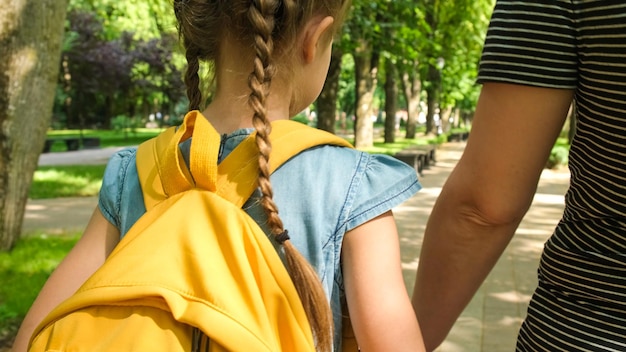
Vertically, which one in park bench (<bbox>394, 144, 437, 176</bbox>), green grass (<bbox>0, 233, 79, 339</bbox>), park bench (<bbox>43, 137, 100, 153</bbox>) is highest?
green grass (<bbox>0, 233, 79, 339</bbox>)

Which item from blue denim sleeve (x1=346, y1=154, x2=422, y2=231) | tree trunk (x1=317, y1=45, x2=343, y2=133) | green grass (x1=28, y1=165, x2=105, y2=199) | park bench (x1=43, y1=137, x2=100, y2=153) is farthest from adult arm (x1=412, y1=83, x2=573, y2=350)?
park bench (x1=43, y1=137, x2=100, y2=153)

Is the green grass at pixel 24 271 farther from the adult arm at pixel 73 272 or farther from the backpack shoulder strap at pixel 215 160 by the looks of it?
the backpack shoulder strap at pixel 215 160

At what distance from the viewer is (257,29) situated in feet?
4.23

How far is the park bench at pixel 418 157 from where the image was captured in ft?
47.7

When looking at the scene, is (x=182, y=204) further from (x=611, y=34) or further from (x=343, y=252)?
(x=611, y=34)

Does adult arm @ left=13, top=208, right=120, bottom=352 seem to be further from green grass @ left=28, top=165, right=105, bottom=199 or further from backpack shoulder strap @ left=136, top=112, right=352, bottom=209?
green grass @ left=28, top=165, right=105, bottom=199

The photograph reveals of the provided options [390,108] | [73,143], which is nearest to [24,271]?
[390,108]

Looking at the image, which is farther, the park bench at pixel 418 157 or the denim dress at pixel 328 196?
the park bench at pixel 418 157

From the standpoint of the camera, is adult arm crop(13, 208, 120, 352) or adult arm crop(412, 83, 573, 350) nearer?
adult arm crop(412, 83, 573, 350)

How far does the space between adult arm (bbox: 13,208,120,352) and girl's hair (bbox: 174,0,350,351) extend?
1.00 feet

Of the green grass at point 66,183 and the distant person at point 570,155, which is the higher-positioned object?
the distant person at point 570,155

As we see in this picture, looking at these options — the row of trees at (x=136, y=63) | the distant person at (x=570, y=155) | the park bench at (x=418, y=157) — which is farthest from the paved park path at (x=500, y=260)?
the distant person at (x=570, y=155)

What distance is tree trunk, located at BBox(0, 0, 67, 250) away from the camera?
611 cm

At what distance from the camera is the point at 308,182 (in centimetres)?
130
